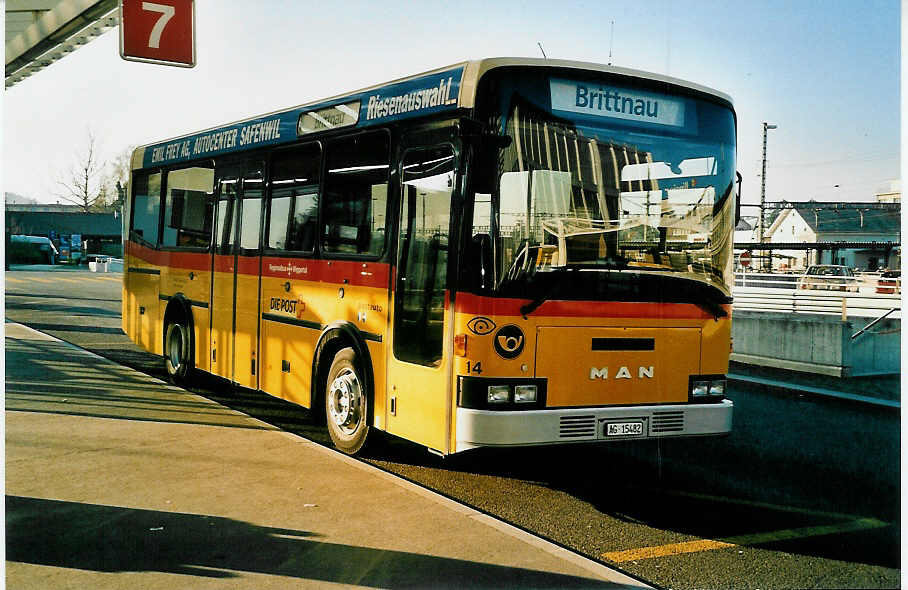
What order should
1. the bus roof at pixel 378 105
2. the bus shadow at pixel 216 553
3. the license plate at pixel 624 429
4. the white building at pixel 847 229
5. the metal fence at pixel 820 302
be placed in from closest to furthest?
the bus shadow at pixel 216 553 → the bus roof at pixel 378 105 → the license plate at pixel 624 429 → the white building at pixel 847 229 → the metal fence at pixel 820 302

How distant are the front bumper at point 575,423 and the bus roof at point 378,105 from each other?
217 centimetres

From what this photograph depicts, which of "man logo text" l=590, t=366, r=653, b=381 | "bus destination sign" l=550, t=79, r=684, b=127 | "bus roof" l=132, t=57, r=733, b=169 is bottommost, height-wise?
"man logo text" l=590, t=366, r=653, b=381

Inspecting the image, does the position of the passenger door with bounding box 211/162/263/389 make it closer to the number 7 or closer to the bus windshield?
the number 7

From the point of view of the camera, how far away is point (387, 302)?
6.98m

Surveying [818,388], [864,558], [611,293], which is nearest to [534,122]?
[611,293]

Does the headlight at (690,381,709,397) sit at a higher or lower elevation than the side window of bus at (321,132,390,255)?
lower

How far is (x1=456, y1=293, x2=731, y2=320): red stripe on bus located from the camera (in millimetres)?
6000

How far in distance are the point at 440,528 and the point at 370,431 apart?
81.5 inches

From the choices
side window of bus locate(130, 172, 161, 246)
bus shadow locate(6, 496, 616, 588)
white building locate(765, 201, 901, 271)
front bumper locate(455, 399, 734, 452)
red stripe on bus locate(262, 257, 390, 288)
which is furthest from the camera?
side window of bus locate(130, 172, 161, 246)

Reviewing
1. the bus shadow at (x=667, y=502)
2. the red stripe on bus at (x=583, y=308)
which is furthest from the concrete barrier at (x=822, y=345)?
the red stripe on bus at (x=583, y=308)

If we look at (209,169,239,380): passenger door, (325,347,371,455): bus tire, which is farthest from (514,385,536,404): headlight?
(209,169,239,380): passenger door

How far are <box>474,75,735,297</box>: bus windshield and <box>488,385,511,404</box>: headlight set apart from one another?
687mm

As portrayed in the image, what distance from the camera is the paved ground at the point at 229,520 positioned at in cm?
467

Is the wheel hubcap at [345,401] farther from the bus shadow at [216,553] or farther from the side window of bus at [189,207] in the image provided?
Result: the side window of bus at [189,207]
